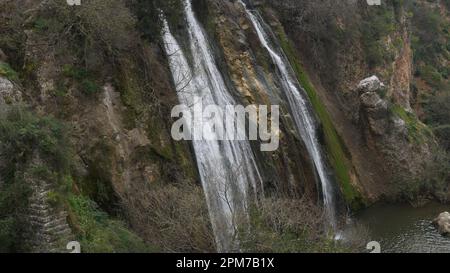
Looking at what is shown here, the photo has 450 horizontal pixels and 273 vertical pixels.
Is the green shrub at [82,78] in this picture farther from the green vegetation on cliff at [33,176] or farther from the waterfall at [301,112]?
the waterfall at [301,112]

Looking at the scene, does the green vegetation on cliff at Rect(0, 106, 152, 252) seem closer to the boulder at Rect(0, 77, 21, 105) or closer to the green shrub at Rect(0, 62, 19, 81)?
the boulder at Rect(0, 77, 21, 105)

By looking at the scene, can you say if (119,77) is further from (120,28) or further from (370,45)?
(370,45)

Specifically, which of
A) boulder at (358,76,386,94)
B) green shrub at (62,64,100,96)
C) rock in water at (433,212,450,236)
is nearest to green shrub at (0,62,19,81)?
green shrub at (62,64,100,96)

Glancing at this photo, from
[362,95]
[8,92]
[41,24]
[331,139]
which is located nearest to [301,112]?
[331,139]

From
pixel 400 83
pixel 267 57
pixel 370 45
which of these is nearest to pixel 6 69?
pixel 267 57

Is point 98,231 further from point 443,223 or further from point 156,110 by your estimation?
point 443,223

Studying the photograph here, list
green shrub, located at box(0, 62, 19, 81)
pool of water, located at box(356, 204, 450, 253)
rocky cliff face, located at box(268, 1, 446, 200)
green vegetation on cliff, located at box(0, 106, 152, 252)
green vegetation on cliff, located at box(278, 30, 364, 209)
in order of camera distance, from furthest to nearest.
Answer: rocky cliff face, located at box(268, 1, 446, 200) < green vegetation on cliff, located at box(278, 30, 364, 209) < pool of water, located at box(356, 204, 450, 253) < green shrub, located at box(0, 62, 19, 81) < green vegetation on cliff, located at box(0, 106, 152, 252)

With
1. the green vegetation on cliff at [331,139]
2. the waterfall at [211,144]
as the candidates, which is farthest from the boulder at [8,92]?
the green vegetation on cliff at [331,139]
